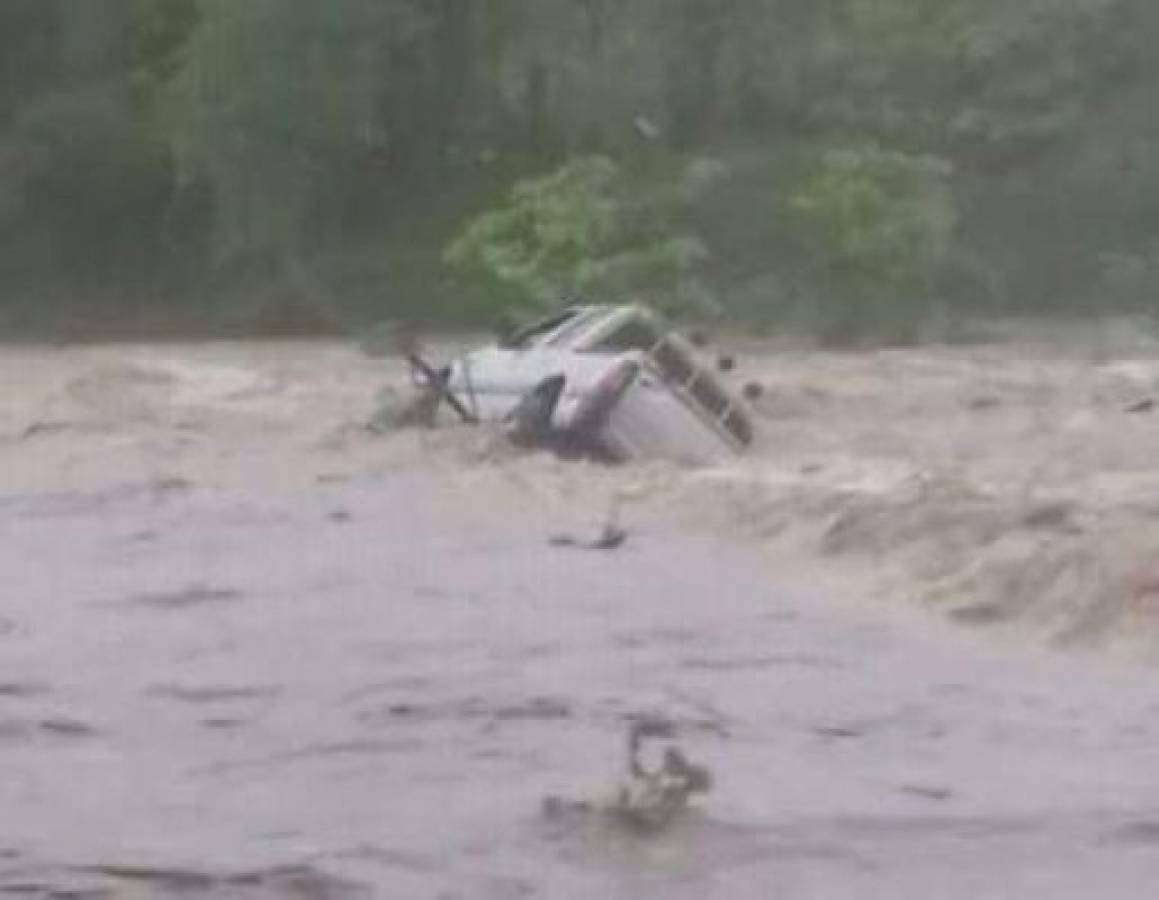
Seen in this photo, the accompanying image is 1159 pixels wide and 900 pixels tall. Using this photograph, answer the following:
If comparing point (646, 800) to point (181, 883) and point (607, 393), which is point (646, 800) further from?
point (607, 393)

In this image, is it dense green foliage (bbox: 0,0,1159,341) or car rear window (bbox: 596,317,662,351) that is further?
dense green foliage (bbox: 0,0,1159,341)

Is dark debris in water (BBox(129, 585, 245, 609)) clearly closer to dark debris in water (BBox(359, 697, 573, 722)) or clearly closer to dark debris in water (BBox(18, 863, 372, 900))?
dark debris in water (BBox(359, 697, 573, 722))

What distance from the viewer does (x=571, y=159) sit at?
1697 inches

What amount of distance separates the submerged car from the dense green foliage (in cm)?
1358

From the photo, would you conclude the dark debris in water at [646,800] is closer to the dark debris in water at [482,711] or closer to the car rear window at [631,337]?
the dark debris in water at [482,711]

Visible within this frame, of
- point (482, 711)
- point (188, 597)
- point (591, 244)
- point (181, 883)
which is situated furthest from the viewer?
point (591, 244)

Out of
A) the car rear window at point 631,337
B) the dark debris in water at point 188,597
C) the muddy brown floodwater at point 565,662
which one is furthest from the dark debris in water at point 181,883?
the car rear window at point 631,337

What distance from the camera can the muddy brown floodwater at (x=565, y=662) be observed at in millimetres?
11258

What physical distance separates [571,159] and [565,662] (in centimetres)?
2749

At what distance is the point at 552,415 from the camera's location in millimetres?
24375

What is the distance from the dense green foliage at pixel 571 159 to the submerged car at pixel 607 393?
13581mm

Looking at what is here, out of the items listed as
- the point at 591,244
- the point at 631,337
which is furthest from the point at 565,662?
the point at 591,244

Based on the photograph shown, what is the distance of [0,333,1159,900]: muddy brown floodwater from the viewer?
11.3 m

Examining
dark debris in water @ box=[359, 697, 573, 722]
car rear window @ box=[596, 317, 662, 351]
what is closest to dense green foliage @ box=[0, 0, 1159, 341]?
car rear window @ box=[596, 317, 662, 351]
